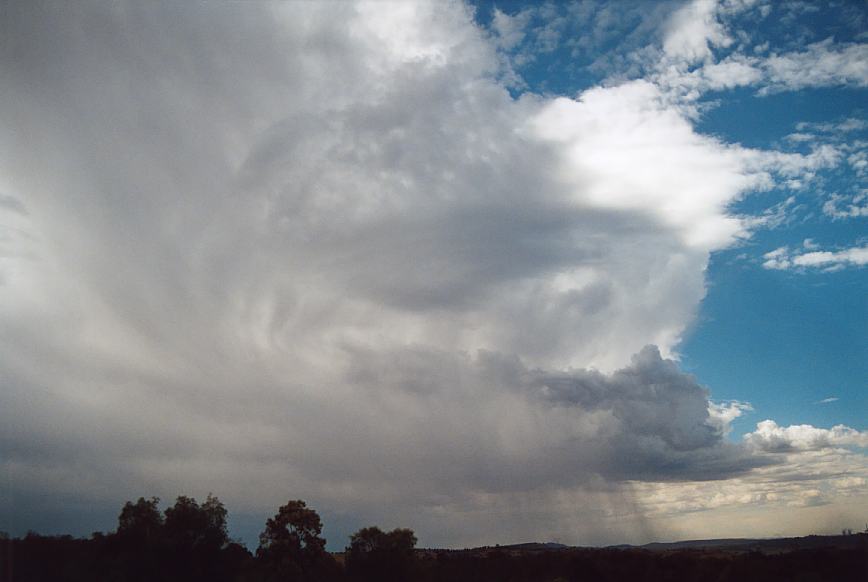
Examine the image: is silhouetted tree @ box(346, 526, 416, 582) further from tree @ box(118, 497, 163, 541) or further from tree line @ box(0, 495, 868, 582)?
tree @ box(118, 497, 163, 541)

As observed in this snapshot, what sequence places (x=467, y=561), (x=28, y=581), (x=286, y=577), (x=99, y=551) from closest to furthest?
1. (x=28, y=581)
2. (x=99, y=551)
3. (x=286, y=577)
4. (x=467, y=561)

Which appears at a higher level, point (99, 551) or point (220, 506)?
point (220, 506)

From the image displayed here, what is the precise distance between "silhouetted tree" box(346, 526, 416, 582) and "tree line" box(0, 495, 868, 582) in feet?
0.44

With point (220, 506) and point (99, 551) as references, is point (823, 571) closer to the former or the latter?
point (220, 506)

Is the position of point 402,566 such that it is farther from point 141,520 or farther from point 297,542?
point 141,520

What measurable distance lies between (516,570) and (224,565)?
132 feet

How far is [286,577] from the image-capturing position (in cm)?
8188

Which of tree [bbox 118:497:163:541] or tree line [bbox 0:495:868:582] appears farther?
tree [bbox 118:497:163:541]

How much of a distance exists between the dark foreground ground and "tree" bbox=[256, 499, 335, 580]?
86 centimetres

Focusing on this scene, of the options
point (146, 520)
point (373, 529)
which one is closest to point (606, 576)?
point (373, 529)

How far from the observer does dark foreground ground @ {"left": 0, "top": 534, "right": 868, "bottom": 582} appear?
63.7 meters

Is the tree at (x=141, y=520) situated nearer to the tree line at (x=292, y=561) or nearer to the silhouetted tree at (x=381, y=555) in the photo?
the tree line at (x=292, y=561)

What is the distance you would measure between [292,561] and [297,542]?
423 centimetres

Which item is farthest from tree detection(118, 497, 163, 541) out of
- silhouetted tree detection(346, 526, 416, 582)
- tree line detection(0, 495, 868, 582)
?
silhouetted tree detection(346, 526, 416, 582)
